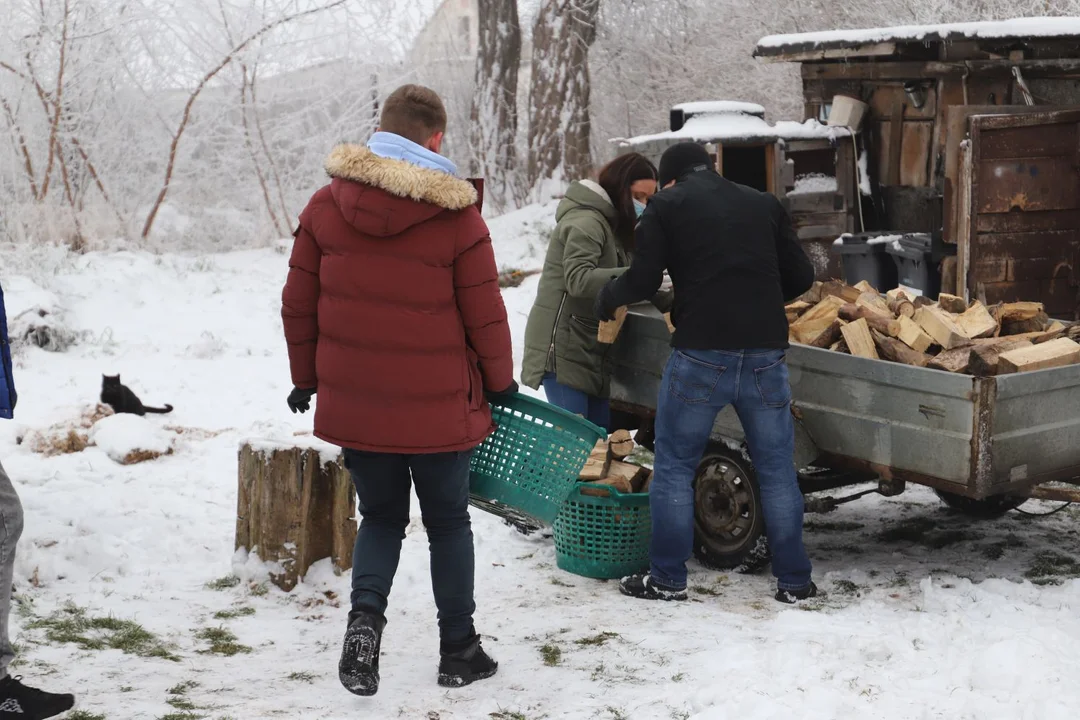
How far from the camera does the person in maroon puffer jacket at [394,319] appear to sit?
383cm

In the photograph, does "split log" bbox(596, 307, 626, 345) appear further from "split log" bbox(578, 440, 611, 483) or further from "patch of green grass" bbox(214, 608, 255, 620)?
"patch of green grass" bbox(214, 608, 255, 620)

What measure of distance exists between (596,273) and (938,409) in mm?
1620

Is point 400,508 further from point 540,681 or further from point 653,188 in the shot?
point 653,188

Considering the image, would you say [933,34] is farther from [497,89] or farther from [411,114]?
[497,89]

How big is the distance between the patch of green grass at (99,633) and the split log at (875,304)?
3.36 meters

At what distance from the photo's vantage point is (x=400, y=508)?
13.5ft

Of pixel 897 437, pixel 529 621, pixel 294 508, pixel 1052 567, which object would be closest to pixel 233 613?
pixel 294 508

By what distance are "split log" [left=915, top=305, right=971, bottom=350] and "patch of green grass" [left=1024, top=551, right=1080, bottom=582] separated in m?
1.13

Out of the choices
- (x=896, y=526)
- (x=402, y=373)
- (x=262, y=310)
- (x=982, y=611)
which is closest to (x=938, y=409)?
(x=982, y=611)

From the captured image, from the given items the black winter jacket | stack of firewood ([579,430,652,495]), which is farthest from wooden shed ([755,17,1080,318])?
the black winter jacket

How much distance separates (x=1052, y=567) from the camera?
552 centimetres

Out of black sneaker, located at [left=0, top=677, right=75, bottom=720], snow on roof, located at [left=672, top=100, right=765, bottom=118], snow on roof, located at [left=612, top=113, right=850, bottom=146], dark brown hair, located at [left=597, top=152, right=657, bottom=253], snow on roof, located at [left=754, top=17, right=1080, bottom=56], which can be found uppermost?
snow on roof, located at [left=754, top=17, right=1080, bottom=56]

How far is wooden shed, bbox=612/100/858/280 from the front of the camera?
12492 millimetres

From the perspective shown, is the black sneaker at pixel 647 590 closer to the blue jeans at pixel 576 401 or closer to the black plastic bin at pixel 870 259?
the blue jeans at pixel 576 401
